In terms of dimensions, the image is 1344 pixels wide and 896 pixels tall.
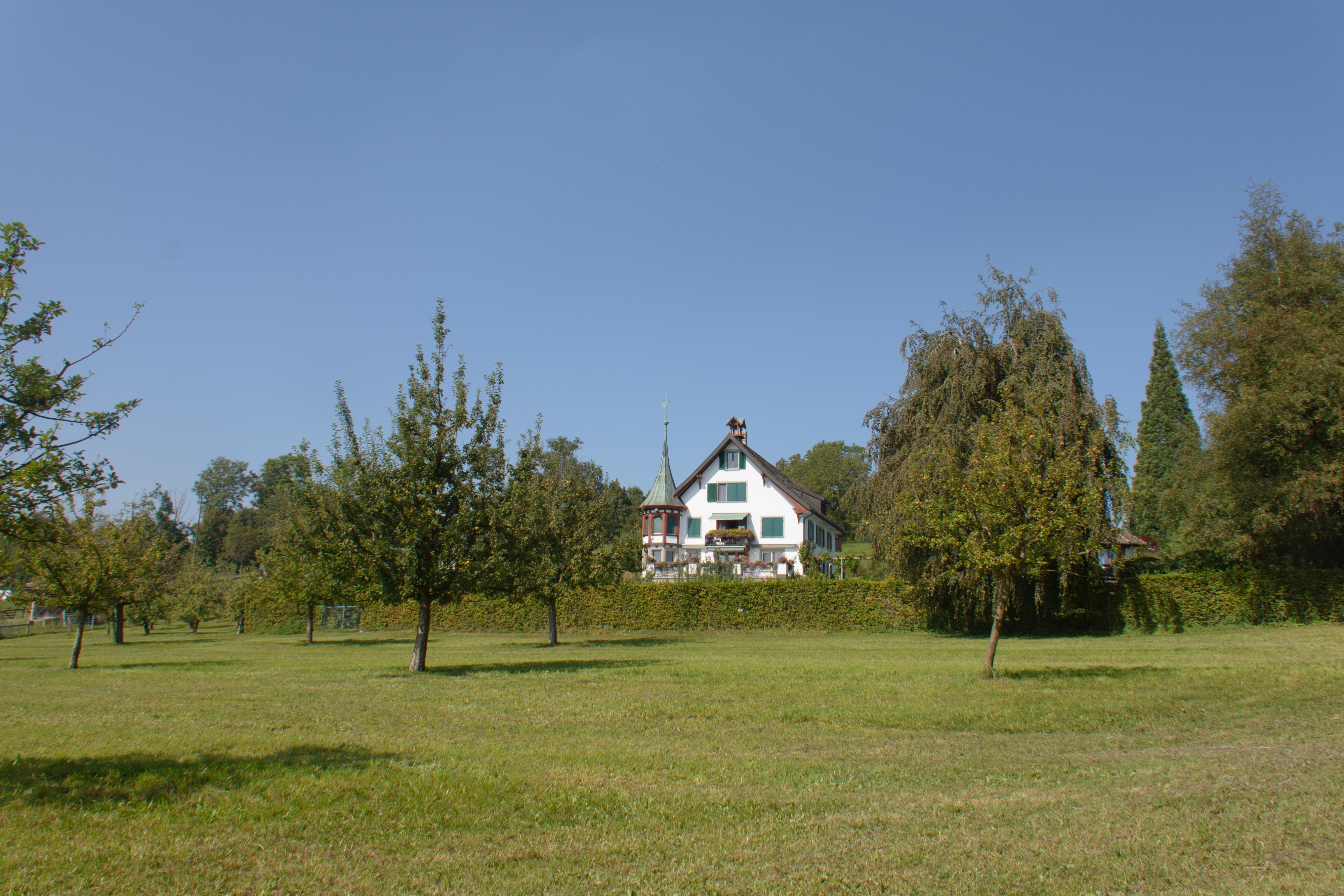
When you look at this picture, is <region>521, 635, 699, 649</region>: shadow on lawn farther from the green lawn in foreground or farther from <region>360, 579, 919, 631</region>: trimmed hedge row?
the green lawn in foreground

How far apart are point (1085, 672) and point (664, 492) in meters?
43.2

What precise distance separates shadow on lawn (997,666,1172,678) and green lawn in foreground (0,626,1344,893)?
21cm

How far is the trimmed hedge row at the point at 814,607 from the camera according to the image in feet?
95.2

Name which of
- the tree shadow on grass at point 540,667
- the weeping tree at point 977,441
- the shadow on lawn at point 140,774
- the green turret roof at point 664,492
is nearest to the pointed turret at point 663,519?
the green turret roof at point 664,492

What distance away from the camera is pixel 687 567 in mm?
48344

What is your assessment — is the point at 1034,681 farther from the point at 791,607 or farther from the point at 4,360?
the point at 791,607

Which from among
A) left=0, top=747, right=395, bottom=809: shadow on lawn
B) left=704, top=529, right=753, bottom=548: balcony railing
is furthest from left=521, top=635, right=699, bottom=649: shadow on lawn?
left=704, top=529, right=753, bottom=548: balcony railing

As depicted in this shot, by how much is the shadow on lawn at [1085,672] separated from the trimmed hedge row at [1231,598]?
15125mm

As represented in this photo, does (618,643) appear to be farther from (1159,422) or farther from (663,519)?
(1159,422)

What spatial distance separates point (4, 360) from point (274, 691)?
383 inches

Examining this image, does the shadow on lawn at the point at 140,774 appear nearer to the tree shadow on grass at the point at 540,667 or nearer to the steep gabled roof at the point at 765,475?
the tree shadow on grass at the point at 540,667

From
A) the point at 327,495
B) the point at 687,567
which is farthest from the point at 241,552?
the point at 327,495

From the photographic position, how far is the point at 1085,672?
656 inches

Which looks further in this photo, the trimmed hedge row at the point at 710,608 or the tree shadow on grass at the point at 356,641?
the trimmed hedge row at the point at 710,608
